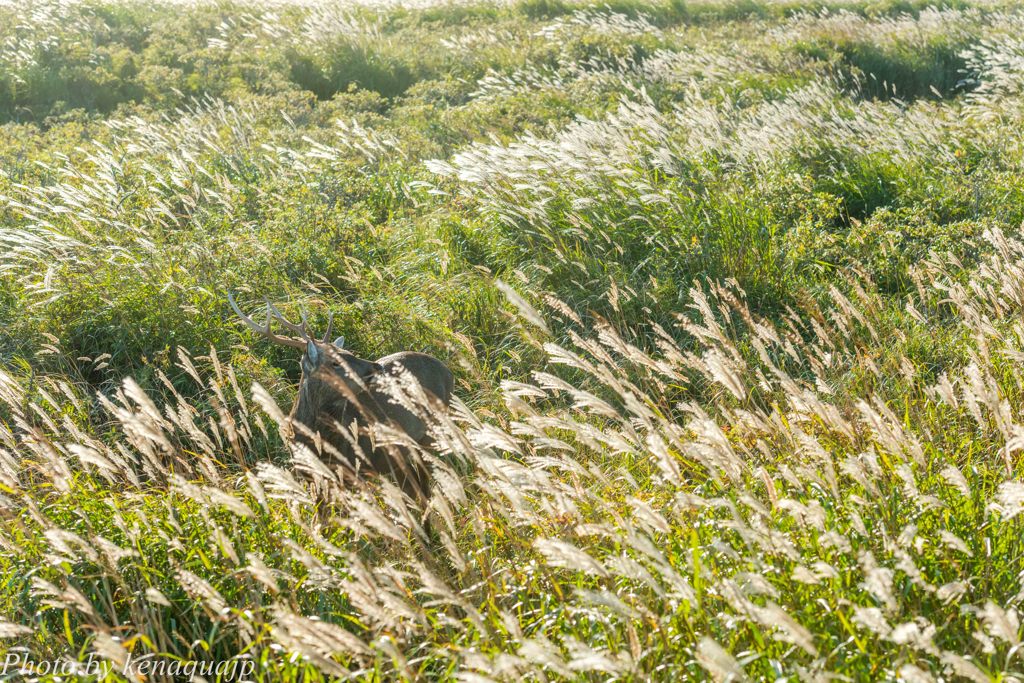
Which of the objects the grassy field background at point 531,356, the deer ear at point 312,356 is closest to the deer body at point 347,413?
the deer ear at point 312,356

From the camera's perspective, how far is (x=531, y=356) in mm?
6086

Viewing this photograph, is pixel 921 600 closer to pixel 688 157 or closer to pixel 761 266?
pixel 761 266

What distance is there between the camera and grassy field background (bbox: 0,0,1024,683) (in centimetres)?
277

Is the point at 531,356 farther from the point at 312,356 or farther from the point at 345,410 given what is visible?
the point at 312,356

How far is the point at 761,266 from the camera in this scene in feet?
21.0

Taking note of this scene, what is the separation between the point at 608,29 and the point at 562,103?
503cm

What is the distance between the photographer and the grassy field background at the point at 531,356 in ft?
9.09

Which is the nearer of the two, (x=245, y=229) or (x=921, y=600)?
(x=921, y=600)

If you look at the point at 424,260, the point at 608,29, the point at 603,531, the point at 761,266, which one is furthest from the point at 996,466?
the point at 608,29

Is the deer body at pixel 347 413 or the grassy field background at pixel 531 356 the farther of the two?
the deer body at pixel 347 413

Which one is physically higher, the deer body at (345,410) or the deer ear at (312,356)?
the deer ear at (312,356)

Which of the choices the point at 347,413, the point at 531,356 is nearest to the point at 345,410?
the point at 347,413

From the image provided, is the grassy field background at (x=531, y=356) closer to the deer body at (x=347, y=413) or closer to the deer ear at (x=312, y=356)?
the deer body at (x=347, y=413)

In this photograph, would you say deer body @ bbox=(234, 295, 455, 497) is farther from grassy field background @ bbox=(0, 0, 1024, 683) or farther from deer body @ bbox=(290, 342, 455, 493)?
grassy field background @ bbox=(0, 0, 1024, 683)
